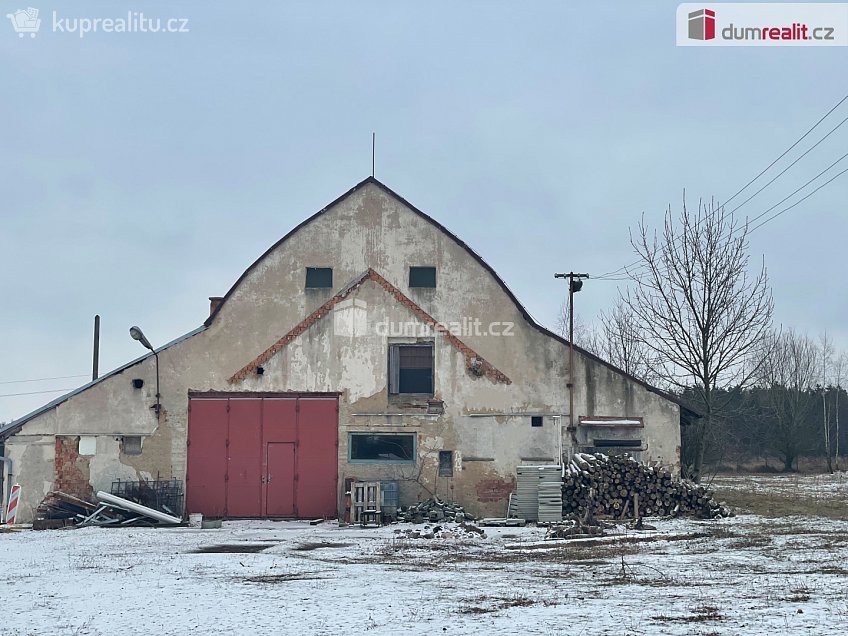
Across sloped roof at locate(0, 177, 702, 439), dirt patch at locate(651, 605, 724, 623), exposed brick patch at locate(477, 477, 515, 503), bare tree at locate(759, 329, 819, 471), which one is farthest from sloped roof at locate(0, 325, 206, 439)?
bare tree at locate(759, 329, 819, 471)

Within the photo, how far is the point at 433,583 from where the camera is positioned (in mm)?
11867

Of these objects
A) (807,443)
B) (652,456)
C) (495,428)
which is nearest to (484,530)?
(495,428)

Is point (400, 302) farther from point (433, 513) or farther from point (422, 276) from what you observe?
point (433, 513)

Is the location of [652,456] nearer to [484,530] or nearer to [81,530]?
[484,530]

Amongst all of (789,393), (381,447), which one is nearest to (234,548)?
(381,447)

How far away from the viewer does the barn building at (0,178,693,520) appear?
23.3 m

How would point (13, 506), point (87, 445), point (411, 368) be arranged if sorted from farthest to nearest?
point (411, 368) → point (87, 445) → point (13, 506)

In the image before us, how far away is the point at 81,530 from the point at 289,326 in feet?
23.0

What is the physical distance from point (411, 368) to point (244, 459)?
4.79 meters

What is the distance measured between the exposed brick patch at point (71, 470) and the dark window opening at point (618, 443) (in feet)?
41.6

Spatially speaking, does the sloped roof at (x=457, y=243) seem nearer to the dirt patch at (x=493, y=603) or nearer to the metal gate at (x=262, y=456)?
the metal gate at (x=262, y=456)

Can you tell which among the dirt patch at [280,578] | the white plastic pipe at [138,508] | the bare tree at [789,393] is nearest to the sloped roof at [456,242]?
the white plastic pipe at [138,508]

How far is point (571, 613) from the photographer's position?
30.8 ft

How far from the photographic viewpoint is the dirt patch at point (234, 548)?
16.1 m
